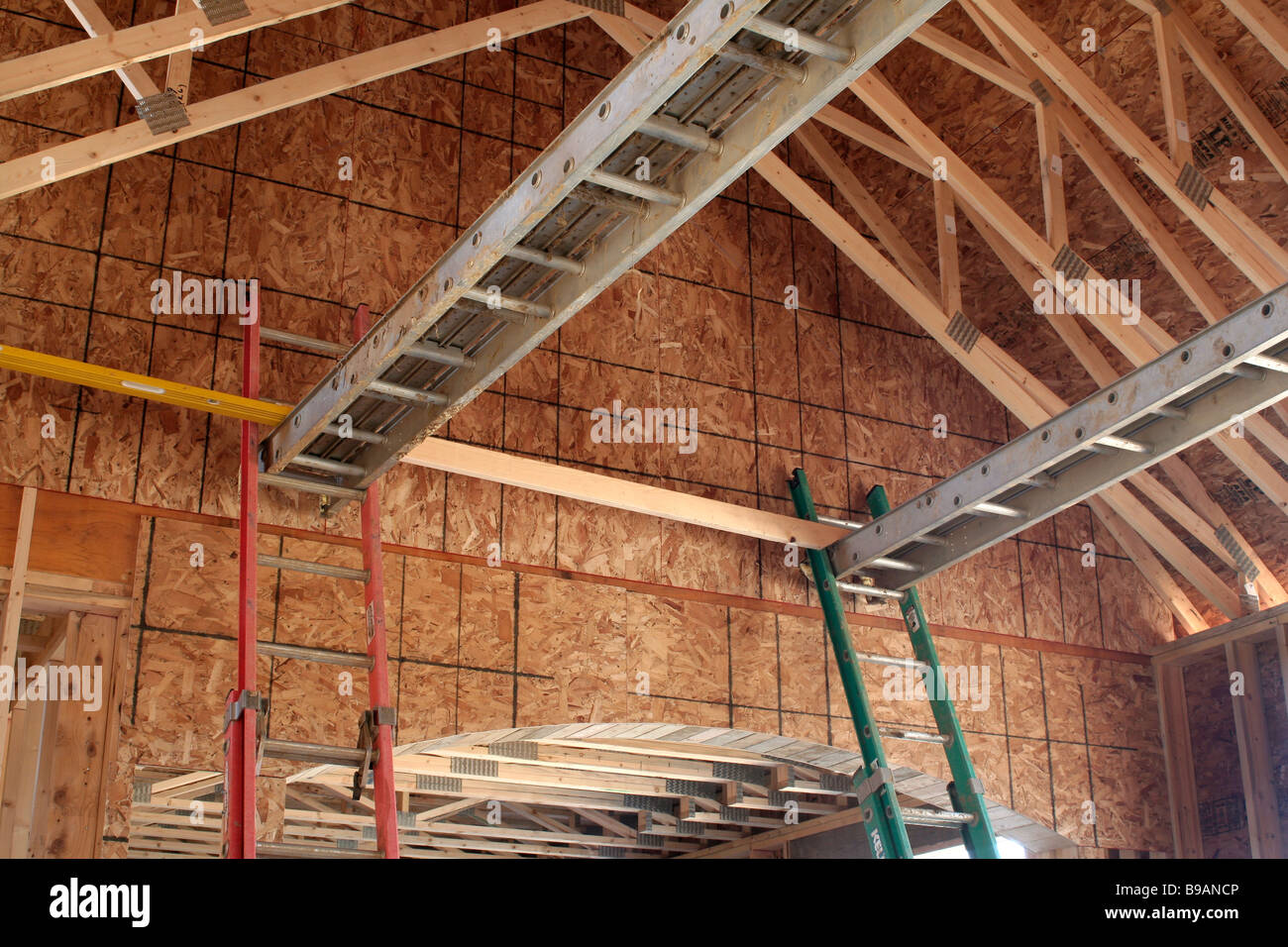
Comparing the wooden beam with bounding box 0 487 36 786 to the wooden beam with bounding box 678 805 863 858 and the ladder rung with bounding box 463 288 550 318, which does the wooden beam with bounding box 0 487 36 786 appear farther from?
the wooden beam with bounding box 678 805 863 858

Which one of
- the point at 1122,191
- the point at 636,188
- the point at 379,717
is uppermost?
the point at 1122,191

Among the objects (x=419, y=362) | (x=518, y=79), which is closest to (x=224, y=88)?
(x=518, y=79)

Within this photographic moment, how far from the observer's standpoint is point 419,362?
5535 mm

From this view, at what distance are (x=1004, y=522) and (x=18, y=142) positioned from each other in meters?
5.32

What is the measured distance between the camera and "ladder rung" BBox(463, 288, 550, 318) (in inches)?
195

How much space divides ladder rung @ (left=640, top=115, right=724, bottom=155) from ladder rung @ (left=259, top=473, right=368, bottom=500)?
272 cm

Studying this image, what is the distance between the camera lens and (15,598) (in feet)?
19.2

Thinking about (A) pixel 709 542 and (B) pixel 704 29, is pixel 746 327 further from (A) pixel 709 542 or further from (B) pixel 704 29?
(B) pixel 704 29

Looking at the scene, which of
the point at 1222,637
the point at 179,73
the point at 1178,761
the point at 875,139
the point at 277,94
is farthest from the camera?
the point at 1178,761

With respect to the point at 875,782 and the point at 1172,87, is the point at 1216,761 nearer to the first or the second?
the point at 875,782

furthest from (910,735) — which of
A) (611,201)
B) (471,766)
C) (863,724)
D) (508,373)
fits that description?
(611,201)

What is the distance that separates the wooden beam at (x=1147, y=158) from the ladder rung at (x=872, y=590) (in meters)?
2.53

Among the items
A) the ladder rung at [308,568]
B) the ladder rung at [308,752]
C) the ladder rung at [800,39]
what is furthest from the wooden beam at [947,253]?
the ladder rung at [308,752]

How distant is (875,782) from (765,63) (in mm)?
4150
